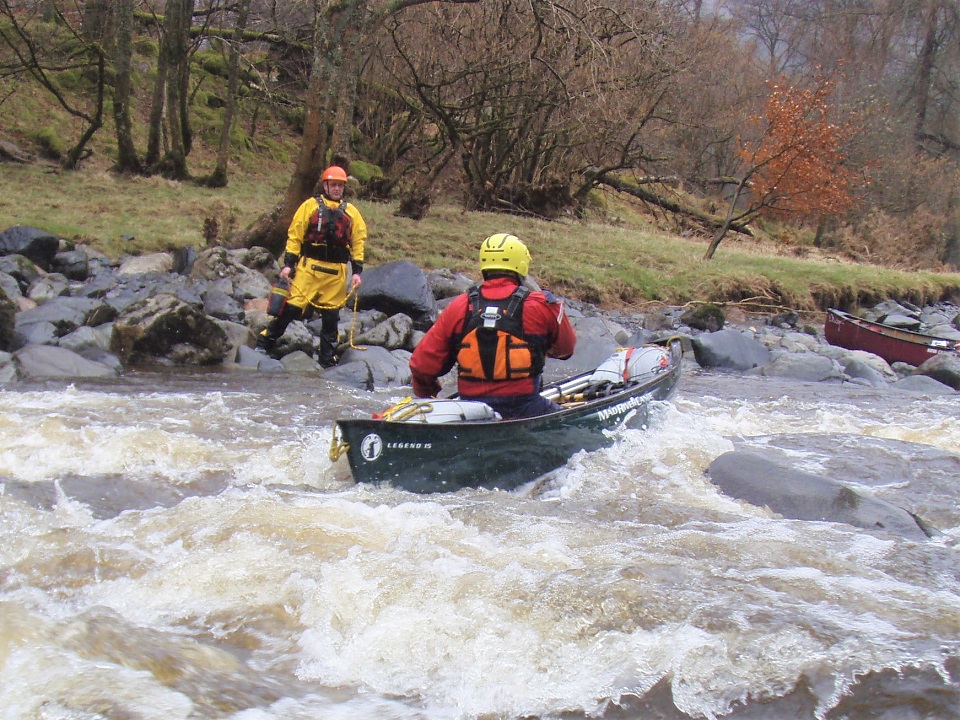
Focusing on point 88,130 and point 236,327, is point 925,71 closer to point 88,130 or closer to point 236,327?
point 88,130

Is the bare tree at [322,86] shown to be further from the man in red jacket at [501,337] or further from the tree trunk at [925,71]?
the tree trunk at [925,71]

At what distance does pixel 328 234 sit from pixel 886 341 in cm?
888

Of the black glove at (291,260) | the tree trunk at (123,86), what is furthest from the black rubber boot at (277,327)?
the tree trunk at (123,86)

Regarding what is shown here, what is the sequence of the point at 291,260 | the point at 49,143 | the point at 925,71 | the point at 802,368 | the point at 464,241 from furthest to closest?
the point at 925,71 < the point at 49,143 < the point at 464,241 < the point at 802,368 < the point at 291,260

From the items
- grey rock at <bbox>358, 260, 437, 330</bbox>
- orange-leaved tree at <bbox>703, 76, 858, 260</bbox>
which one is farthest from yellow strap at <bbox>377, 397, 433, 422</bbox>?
orange-leaved tree at <bbox>703, 76, 858, 260</bbox>

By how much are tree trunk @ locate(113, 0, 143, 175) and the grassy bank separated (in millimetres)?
545

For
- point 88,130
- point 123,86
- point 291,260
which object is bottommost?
point 291,260

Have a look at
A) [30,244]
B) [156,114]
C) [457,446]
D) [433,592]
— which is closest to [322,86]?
[30,244]

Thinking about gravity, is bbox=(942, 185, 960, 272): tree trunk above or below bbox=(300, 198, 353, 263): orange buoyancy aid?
above

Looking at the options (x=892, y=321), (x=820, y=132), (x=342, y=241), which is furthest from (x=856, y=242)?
(x=342, y=241)

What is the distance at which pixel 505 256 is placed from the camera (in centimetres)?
541

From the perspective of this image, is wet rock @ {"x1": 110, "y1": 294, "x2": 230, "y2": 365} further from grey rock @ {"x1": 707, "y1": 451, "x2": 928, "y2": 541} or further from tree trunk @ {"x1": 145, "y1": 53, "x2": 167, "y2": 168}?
tree trunk @ {"x1": 145, "y1": 53, "x2": 167, "y2": 168}

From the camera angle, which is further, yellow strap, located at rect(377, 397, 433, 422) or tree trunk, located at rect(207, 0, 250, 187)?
tree trunk, located at rect(207, 0, 250, 187)

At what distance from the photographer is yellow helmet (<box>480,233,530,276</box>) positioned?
5.41m
